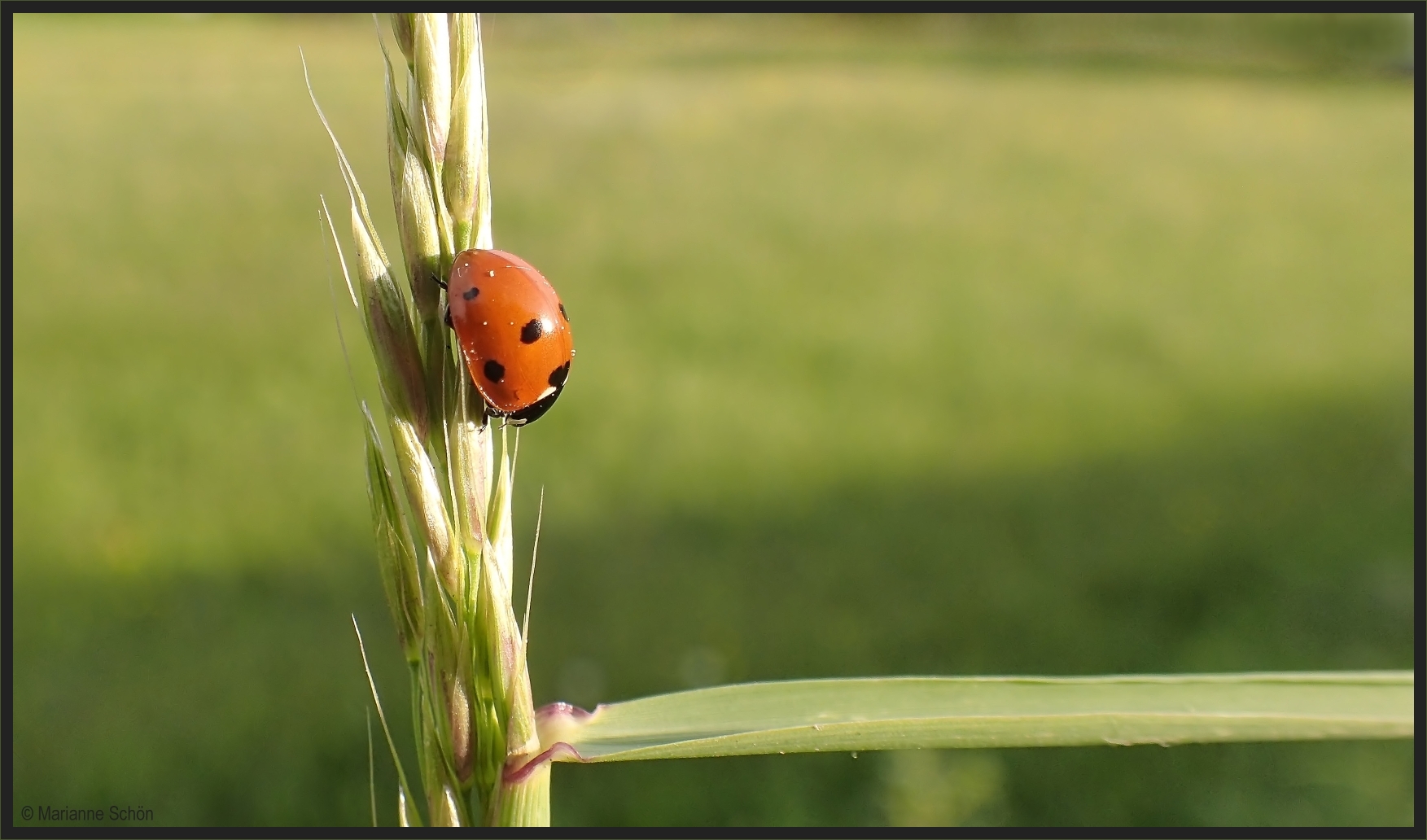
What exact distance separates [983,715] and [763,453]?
5.86 ft

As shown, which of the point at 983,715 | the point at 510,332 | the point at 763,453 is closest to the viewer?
the point at 983,715

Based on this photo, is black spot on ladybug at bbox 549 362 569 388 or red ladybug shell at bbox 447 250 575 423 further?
black spot on ladybug at bbox 549 362 569 388

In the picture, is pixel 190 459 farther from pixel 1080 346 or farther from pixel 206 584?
pixel 1080 346

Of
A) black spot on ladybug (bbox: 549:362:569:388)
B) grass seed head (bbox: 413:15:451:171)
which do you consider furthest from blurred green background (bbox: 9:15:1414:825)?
black spot on ladybug (bbox: 549:362:569:388)

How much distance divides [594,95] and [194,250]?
3.02 meters

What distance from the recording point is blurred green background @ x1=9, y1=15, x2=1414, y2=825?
127cm

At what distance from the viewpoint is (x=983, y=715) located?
352 millimetres

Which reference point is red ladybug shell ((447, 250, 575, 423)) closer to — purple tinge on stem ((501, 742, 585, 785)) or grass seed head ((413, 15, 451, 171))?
grass seed head ((413, 15, 451, 171))

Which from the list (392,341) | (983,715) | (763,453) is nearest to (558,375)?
(392,341)

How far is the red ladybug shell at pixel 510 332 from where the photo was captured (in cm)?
49

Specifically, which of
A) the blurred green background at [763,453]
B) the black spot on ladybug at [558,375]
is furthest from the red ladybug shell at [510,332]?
the blurred green background at [763,453]

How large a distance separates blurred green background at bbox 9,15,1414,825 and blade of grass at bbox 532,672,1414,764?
0.29 meters

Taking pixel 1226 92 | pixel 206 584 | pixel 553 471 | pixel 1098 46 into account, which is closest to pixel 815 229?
pixel 553 471

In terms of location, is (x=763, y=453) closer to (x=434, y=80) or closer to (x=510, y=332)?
(x=510, y=332)
